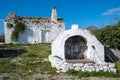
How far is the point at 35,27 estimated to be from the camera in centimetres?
3341

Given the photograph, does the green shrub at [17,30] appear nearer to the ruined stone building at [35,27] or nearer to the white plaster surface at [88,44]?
the ruined stone building at [35,27]

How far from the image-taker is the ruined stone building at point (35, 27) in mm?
32438

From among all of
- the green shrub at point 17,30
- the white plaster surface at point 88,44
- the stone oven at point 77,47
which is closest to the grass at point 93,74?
the stone oven at point 77,47

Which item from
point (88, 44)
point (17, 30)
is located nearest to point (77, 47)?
point (88, 44)

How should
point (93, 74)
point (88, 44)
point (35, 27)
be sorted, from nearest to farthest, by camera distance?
point (93, 74)
point (88, 44)
point (35, 27)

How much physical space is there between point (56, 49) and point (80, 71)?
A: 4.97 meters

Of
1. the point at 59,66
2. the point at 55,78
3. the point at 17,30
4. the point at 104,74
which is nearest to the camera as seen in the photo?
the point at 55,78

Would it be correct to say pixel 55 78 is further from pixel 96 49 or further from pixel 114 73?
pixel 96 49

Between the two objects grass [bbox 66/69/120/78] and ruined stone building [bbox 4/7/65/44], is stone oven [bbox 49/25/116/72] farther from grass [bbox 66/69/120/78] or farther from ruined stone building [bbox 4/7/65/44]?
ruined stone building [bbox 4/7/65/44]

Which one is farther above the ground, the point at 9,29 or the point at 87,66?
the point at 9,29

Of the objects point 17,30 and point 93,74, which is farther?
point 17,30

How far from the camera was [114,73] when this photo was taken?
13.2 m

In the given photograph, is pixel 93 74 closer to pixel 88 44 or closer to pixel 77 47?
pixel 88 44

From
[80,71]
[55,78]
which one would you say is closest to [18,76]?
[55,78]
